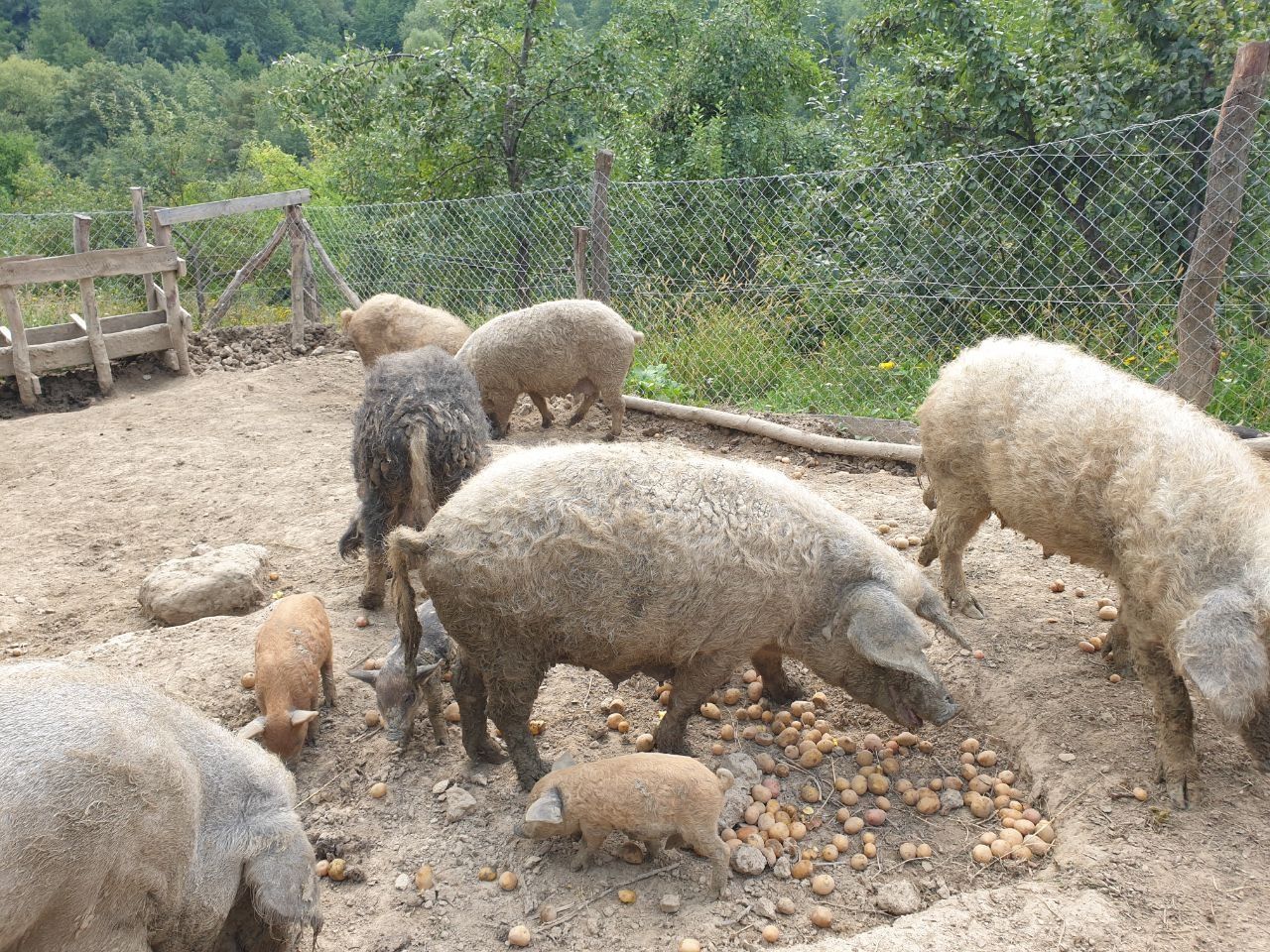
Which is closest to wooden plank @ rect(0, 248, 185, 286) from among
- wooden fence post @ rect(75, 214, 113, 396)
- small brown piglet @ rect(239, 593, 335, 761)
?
wooden fence post @ rect(75, 214, 113, 396)

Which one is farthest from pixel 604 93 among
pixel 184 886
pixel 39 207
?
pixel 39 207

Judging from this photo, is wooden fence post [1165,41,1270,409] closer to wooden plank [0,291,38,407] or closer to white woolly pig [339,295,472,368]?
white woolly pig [339,295,472,368]

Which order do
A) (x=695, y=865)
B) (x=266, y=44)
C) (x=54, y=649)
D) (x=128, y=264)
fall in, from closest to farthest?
1. (x=695, y=865)
2. (x=54, y=649)
3. (x=128, y=264)
4. (x=266, y=44)

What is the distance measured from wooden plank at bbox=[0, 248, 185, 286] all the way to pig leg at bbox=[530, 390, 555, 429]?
5.29 meters

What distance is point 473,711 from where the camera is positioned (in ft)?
13.4

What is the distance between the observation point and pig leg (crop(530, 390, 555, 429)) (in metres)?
8.86

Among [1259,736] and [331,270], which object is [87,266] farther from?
[1259,736]

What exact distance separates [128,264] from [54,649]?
279 inches

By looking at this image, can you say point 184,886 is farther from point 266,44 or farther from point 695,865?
point 266,44

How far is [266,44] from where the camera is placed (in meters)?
59.5

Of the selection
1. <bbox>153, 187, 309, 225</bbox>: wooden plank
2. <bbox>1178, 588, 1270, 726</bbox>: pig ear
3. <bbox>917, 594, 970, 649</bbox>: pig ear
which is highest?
<bbox>153, 187, 309, 225</bbox>: wooden plank

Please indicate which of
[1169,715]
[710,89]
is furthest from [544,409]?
[710,89]

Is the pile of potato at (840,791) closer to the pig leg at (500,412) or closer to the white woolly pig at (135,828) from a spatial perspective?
the white woolly pig at (135,828)

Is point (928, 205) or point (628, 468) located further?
point (928, 205)
